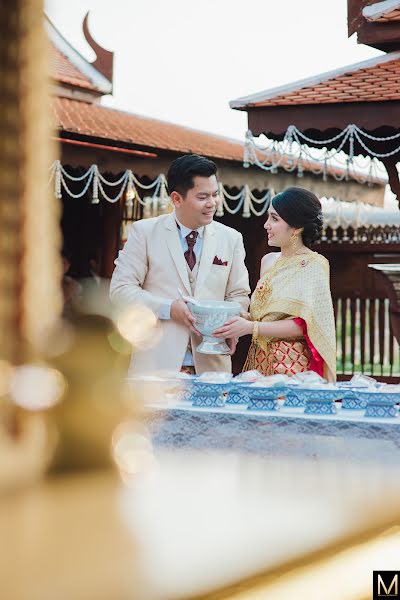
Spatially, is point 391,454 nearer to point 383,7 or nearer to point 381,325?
point 383,7

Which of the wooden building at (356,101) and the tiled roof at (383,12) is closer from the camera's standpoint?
the wooden building at (356,101)

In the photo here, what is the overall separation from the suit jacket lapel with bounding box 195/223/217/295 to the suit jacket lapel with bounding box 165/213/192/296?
0.16 feet

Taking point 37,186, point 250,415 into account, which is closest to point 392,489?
point 250,415

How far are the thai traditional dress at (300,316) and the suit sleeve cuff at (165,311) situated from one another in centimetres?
33

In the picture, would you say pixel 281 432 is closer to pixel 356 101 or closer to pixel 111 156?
pixel 356 101

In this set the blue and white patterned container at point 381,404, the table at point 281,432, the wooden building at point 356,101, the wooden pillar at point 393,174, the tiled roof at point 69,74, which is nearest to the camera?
the table at point 281,432

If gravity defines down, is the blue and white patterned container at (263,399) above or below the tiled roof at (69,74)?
below

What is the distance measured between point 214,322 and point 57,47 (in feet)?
39.9

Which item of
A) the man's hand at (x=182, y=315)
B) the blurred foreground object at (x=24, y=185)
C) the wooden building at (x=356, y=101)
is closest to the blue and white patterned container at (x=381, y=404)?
the man's hand at (x=182, y=315)

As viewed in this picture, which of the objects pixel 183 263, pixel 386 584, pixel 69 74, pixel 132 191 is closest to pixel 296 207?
pixel 183 263

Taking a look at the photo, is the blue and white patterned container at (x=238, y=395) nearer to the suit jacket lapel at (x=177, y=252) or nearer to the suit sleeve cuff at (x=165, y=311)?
the suit sleeve cuff at (x=165, y=311)

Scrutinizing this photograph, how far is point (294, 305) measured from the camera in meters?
3.04

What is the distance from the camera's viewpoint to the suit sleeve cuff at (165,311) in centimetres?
311

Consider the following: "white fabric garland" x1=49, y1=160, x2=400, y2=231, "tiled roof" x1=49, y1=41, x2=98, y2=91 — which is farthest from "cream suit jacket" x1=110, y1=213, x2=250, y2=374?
"tiled roof" x1=49, y1=41, x2=98, y2=91
